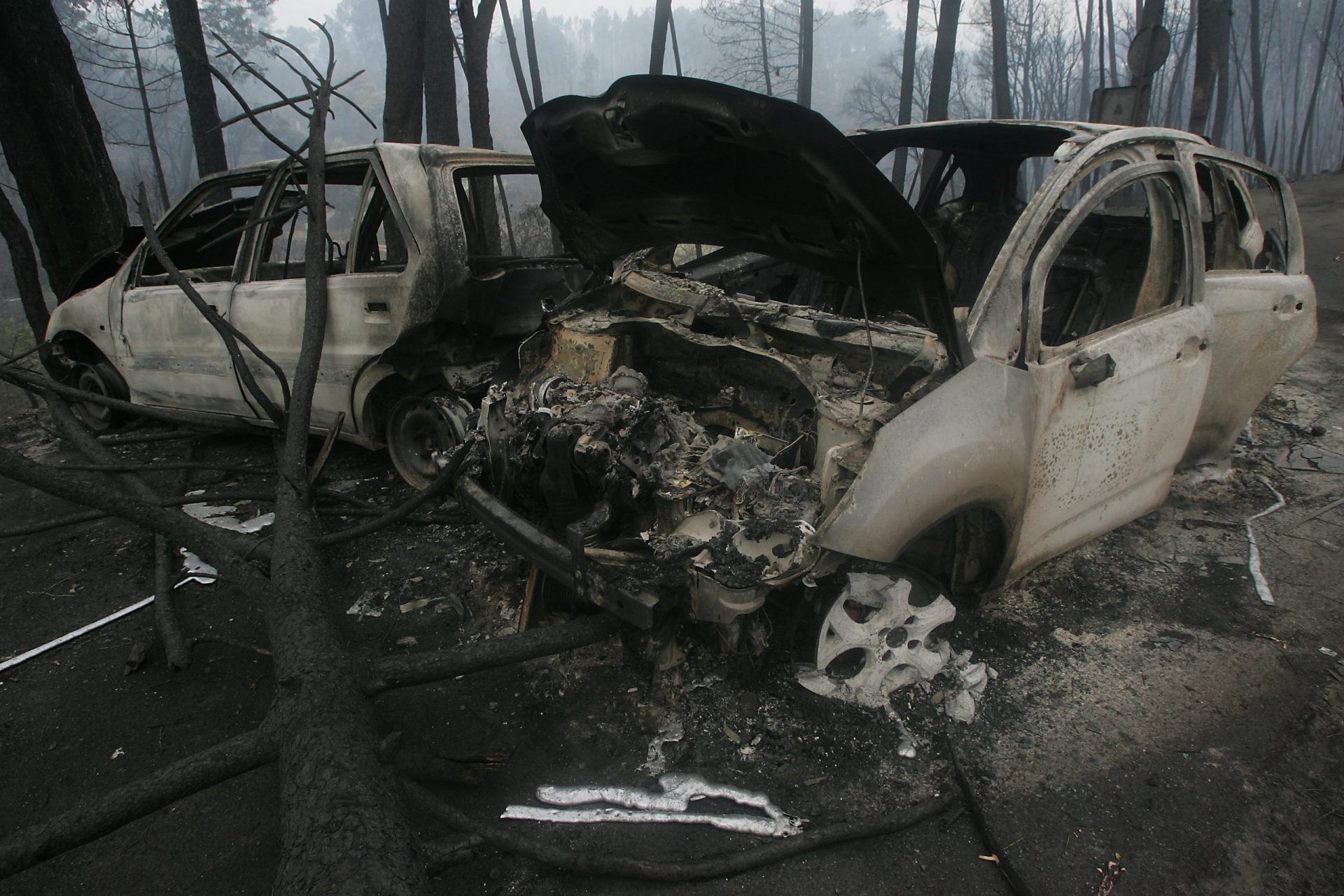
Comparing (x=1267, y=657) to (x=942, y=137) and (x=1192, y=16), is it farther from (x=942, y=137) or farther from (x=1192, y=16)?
(x=1192, y=16)

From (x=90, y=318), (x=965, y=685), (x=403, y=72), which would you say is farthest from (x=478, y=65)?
(x=965, y=685)

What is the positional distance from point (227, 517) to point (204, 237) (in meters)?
2.79

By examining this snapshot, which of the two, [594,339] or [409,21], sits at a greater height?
[409,21]

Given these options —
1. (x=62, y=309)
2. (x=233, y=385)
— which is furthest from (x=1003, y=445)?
(x=62, y=309)

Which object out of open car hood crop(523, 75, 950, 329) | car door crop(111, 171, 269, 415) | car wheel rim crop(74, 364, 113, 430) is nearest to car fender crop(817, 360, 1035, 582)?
open car hood crop(523, 75, 950, 329)

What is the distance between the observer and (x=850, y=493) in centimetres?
212

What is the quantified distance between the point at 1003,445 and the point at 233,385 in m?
4.37

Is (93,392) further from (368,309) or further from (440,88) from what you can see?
(440,88)

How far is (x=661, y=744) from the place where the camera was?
240 cm

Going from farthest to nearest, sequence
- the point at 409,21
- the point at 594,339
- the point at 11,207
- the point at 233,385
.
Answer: the point at 409,21
the point at 11,207
the point at 233,385
the point at 594,339

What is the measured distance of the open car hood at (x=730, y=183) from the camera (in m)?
2.07

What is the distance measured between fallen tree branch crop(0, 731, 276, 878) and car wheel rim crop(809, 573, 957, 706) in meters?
1.70

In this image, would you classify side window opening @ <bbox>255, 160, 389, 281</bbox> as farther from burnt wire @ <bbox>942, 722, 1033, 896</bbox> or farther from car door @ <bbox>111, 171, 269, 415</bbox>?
burnt wire @ <bbox>942, 722, 1033, 896</bbox>

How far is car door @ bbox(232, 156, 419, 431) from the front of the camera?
146 inches
